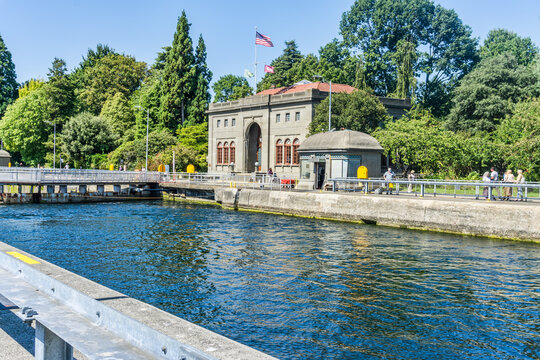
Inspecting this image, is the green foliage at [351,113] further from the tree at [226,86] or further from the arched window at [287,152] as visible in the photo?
the tree at [226,86]

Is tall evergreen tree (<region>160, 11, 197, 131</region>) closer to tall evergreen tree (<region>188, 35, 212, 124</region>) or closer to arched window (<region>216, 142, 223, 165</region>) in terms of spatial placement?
tall evergreen tree (<region>188, 35, 212, 124</region>)

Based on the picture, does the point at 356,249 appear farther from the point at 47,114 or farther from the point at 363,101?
the point at 47,114

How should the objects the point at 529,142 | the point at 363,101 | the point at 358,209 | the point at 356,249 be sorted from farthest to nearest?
the point at 363,101 < the point at 529,142 < the point at 358,209 < the point at 356,249

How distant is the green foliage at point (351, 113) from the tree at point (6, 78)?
228ft

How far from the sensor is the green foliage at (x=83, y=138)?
256 ft

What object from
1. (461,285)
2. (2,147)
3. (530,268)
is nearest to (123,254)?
(461,285)

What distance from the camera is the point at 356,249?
2134 centimetres

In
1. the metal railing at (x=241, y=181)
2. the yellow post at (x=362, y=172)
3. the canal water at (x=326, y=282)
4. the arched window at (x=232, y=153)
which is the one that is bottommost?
the canal water at (x=326, y=282)

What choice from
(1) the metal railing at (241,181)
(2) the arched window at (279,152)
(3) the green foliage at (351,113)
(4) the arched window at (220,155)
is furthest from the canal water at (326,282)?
(4) the arched window at (220,155)

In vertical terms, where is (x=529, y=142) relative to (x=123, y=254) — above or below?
above

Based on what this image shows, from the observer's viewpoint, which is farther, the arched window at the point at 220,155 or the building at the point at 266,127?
A: the arched window at the point at 220,155

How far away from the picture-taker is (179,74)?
255 ft

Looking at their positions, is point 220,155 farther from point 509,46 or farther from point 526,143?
point 509,46

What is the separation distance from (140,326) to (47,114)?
294 ft
